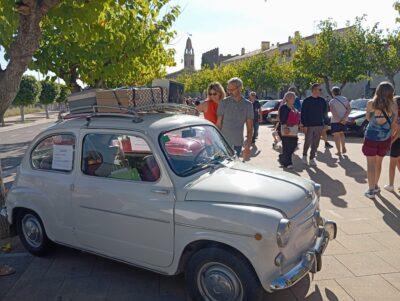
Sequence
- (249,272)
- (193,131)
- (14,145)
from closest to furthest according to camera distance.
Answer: (249,272) < (193,131) < (14,145)

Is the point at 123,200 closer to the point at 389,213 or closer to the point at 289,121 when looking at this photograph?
the point at 389,213

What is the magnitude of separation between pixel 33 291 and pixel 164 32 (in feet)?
26.6

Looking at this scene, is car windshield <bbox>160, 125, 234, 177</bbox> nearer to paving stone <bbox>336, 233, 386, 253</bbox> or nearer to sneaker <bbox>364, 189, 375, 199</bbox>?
paving stone <bbox>336, 233, 386, 253</bbox>

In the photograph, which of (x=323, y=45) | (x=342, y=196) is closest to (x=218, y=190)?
(x=342, y=196)

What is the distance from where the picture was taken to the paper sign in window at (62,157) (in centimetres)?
388

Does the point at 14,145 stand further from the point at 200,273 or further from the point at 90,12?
the point at 200,273

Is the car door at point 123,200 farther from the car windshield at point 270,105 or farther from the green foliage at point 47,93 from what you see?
the green foliage at point 47,93

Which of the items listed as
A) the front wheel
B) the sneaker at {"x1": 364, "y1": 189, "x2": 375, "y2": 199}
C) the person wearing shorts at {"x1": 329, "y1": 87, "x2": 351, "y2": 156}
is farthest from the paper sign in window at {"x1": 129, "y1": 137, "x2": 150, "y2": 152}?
the person wearing shorts at {"x1": 329, "y1": 87, "x2": 351, "y2": 156}

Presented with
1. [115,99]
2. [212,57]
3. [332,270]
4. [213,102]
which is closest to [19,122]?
[213,102]

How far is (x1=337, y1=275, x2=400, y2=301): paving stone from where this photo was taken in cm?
328

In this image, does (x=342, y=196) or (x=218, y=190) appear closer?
(x=218, y=190)

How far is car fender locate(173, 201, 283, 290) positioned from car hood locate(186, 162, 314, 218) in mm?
77

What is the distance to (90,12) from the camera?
430 centimetres

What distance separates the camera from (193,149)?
373 centimetres
